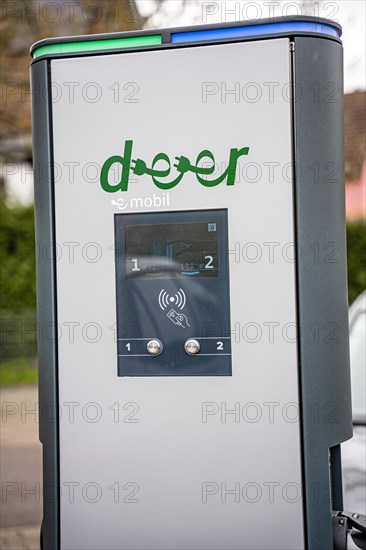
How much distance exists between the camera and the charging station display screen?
3.05m

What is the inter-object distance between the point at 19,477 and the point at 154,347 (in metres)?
4.32

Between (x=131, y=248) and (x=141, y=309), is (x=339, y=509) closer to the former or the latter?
(x=141, y=309)

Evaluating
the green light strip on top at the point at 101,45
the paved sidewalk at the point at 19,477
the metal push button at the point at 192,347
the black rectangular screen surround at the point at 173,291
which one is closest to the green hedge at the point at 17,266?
the paved sidewalk at the point at 19,477

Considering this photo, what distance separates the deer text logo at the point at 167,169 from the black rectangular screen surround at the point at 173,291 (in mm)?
115

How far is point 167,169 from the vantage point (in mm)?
3043

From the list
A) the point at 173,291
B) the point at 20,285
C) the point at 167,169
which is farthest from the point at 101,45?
the point at 20,285

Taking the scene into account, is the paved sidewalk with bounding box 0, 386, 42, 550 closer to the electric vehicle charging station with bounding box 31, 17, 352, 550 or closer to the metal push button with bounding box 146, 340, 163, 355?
the electric vehicle charging station with bounding box 31, 17, 352, 550

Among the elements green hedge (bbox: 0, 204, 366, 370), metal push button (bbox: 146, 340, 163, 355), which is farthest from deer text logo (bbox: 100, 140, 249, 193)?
green hedge (bbox: 0, 204, 366, 370)

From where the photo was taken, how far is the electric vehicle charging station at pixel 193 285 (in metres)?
2.98

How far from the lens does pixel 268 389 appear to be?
2.99m

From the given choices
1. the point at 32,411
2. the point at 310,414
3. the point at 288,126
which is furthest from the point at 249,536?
the point at 32,411

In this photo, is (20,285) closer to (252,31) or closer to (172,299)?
(172,299)

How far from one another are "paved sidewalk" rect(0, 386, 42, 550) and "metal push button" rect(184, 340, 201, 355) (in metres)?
2.78

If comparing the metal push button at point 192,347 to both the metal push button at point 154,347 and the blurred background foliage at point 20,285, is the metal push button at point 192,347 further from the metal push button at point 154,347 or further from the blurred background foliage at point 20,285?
the blurred background foliage at point 20,285
